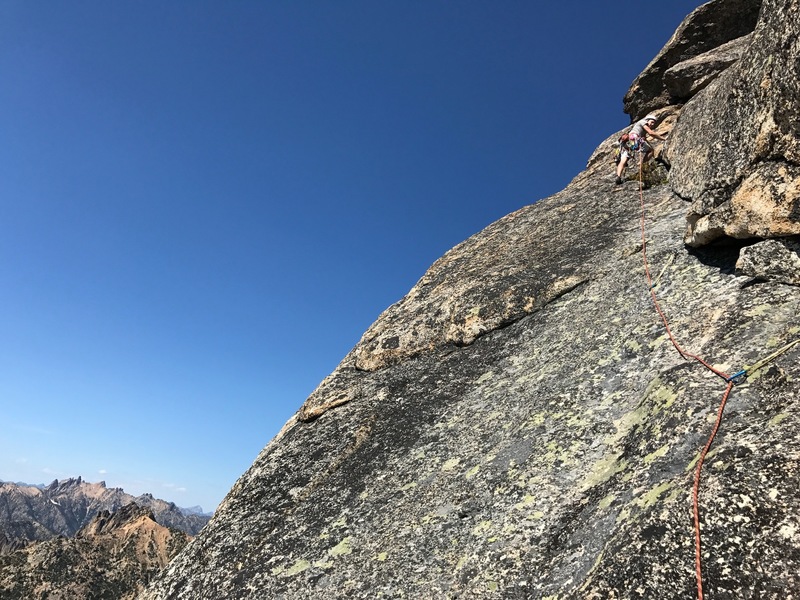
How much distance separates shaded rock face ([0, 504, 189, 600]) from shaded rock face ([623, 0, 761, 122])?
96560 millimetres

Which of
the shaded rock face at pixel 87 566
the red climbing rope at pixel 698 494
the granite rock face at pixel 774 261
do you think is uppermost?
the granite rock face at pixel 774 261

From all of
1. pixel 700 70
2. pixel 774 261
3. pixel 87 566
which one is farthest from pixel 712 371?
pixel 87 566

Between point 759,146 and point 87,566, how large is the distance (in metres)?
136

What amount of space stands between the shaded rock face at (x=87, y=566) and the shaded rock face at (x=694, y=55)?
9656 cm

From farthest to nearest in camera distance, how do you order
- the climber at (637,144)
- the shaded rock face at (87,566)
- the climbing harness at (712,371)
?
the shaded rock face at (87,566), the climber at (637,144), the climbing harness at (712,371)

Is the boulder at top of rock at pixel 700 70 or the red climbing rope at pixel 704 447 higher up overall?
the boulder at top of rock at pixel 700 70

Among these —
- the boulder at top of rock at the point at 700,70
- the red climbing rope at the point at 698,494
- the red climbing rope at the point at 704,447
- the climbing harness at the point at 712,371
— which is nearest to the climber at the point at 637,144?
the boulder at top of rock at the point at 700,70

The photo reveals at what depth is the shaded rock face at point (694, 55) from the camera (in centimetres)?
2145

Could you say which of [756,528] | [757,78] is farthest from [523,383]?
[757,78]

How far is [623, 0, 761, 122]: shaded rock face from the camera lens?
21453mm

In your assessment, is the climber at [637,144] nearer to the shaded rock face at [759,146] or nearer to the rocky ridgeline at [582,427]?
the rocky ridgeline at [582,427]

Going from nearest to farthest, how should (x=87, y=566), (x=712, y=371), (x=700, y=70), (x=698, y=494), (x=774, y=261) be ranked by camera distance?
(x=698, y=494)
(x=712, y=371)
(x=774, y=261)
(x=700, y=70)
(x=87, y=566)

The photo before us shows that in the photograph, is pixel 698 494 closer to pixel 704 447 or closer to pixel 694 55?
pixel 704 447

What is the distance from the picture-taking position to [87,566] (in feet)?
350
